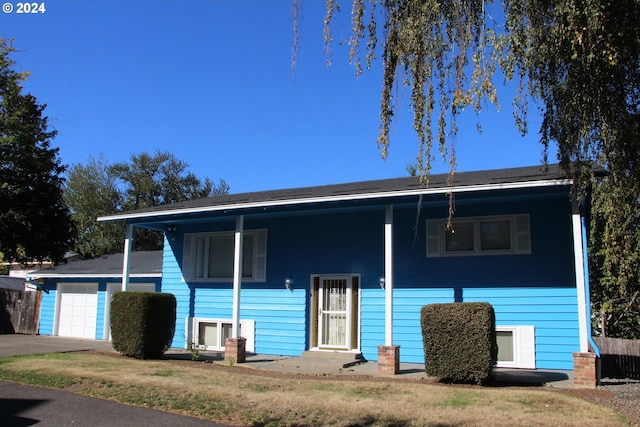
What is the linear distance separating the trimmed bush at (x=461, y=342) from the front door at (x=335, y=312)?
376cm

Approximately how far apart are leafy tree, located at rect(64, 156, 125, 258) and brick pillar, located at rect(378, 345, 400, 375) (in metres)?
31.9

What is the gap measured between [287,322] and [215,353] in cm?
201

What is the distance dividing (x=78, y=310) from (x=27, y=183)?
10093mm

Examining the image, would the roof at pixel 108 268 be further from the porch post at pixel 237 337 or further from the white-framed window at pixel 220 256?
the porch post at pixel 237 337

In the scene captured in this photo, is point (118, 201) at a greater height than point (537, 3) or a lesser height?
greater

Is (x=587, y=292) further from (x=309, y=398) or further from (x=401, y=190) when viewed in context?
(x=309, y=398)

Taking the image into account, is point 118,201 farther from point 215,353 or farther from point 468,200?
point 468,200

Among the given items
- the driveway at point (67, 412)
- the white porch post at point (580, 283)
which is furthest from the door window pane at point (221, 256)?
the white porch post at point (580, 283)

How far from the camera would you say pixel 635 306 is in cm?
1537

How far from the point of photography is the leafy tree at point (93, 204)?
39.3 meters

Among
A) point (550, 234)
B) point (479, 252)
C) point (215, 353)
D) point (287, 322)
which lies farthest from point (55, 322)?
point (550, 234)

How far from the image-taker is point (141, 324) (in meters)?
12.5

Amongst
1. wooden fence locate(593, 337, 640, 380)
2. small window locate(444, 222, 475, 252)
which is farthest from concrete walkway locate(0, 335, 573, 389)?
wooden fence locate(593, 337, 640, 380)

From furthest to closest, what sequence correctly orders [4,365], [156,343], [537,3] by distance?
[156,343]
[4,365]
[537,3]
